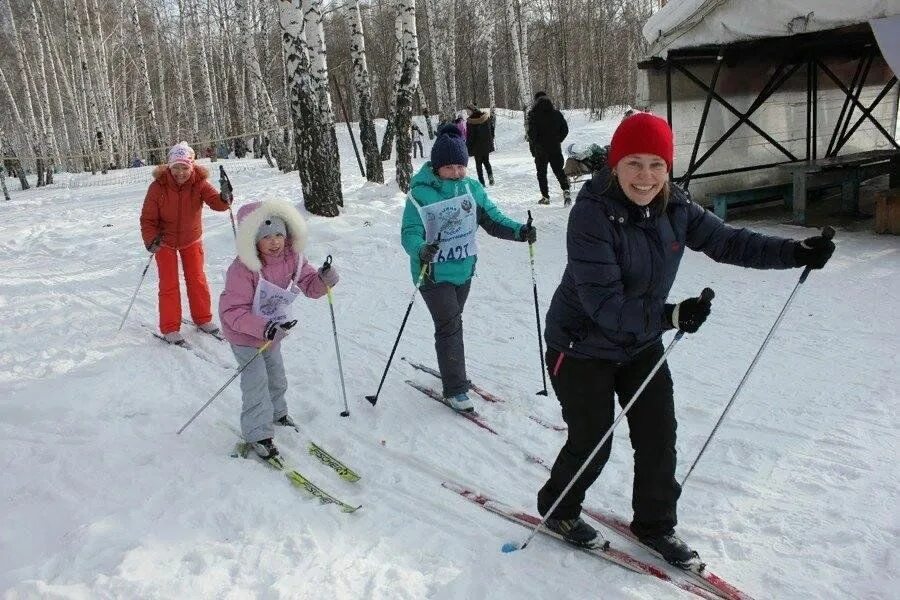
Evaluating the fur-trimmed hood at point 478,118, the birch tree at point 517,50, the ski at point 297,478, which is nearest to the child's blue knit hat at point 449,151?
the ski at point 297,478

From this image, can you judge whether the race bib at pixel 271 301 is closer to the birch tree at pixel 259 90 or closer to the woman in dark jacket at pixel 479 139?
the woman in dark jacket at pixel 479 139

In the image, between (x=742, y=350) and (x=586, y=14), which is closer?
(x=742, y=350)

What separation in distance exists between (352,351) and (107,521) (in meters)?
2.67

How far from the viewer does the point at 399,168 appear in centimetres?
1208

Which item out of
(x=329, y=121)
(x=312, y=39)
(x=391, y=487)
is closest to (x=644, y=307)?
(x=391, y=487)

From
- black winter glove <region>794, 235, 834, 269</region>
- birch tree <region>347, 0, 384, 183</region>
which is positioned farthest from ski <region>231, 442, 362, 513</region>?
birch tree <region>347, 0, 384, 183</region>

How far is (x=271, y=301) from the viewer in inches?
145

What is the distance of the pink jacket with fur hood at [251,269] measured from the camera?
3545mm

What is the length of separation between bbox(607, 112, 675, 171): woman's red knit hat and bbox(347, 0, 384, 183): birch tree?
11.5 meters

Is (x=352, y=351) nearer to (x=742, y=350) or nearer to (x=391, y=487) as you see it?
(x=391, y=487)

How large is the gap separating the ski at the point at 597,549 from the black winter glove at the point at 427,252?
1291 mm

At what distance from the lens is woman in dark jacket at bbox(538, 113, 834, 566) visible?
7.78ft

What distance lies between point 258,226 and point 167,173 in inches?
104

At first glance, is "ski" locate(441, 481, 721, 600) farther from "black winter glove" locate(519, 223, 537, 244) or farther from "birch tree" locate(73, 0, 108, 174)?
"birch tree" locate(73, 0, 108, 174)
